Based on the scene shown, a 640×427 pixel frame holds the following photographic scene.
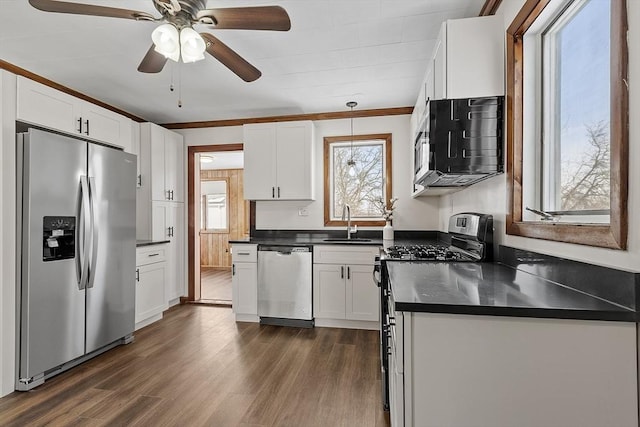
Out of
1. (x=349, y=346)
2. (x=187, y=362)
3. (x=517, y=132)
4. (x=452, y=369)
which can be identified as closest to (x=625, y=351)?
(x=452, y=369)

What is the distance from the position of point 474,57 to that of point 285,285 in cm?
266

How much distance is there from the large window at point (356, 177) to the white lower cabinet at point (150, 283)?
77.6 inches

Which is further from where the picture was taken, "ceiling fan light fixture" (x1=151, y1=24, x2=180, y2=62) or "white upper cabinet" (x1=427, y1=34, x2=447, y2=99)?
"white upper cabinet" (x1=427, y1=34, x2=447, y2=99)

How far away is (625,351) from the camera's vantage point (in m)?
0.91

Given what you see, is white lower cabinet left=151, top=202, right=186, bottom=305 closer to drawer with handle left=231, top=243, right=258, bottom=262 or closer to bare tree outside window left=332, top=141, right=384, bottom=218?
drawer with handle left=231, top=243, right=258, bottom=262

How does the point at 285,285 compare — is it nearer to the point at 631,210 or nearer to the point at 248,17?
the point at 248,17

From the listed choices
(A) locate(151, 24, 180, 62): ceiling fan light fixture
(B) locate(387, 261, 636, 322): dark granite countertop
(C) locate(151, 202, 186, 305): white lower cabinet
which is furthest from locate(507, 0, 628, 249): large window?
(C) locate(151, 202, 186, 305): white lower cabinet

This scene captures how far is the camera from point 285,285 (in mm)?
3508

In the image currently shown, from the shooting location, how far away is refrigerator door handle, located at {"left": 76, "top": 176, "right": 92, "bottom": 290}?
2.48 m

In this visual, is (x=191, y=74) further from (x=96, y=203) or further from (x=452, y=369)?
(x=452, y=369)

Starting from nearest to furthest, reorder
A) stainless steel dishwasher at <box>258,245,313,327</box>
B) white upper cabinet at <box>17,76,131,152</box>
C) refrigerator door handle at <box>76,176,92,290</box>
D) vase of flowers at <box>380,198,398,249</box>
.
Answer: white upper cabinet at <box>17,76,131,152</box> < refrigerator door handle at <box>76,176,92,290</box> < stainless steel dishwasher at <box>258,245,313,327</box> < vase of flowers at <box>380,198,398,249</box>

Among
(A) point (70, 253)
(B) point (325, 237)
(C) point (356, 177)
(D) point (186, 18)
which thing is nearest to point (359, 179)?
(C) point (356, 177)

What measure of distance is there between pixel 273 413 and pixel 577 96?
220cm

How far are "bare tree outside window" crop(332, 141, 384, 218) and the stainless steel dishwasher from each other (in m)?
0.87
